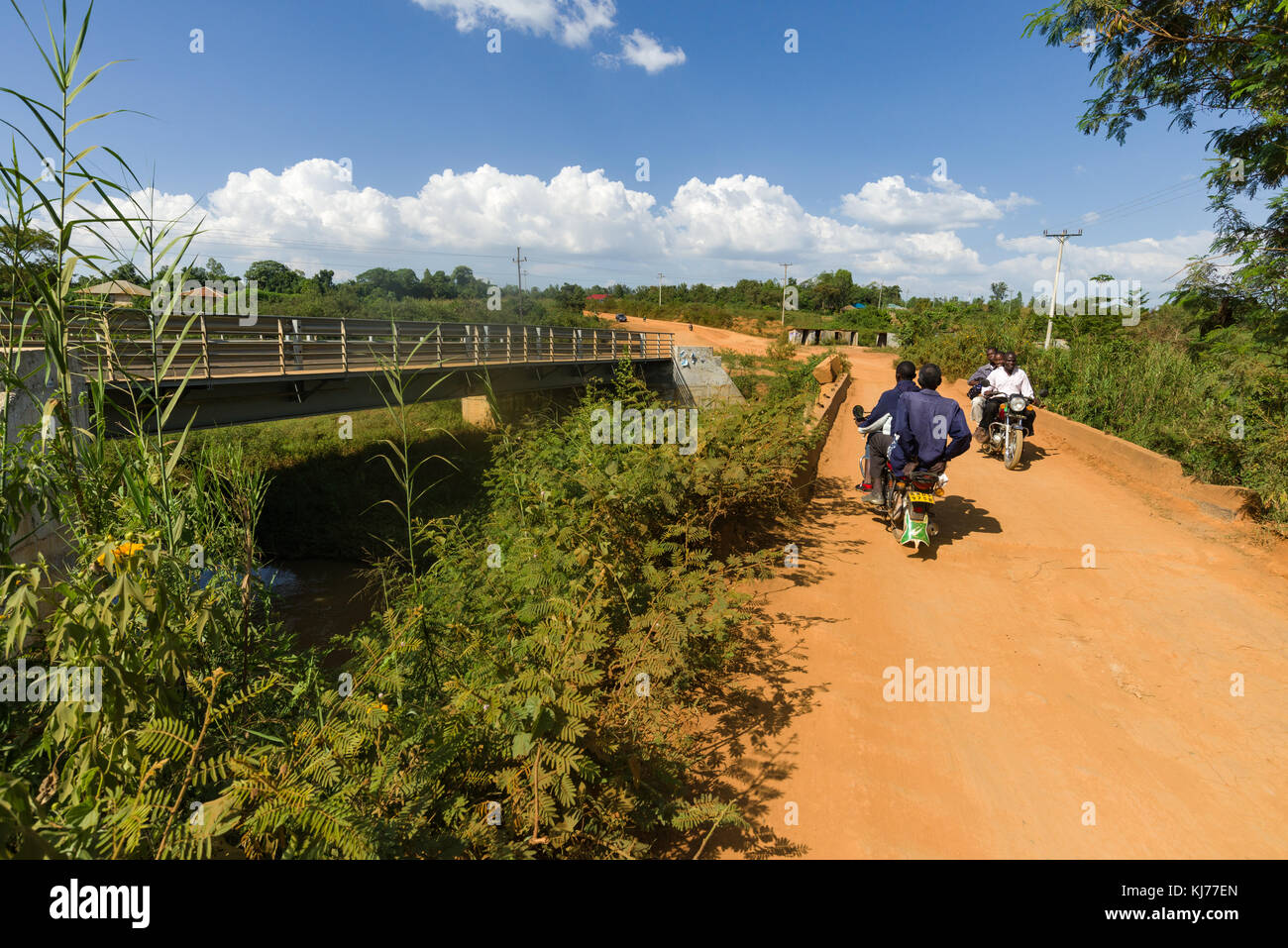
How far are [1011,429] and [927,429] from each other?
4.32 metres

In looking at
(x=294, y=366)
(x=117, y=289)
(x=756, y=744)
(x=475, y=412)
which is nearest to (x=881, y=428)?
(x=756, y=744)

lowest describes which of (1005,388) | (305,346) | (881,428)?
(881,428)

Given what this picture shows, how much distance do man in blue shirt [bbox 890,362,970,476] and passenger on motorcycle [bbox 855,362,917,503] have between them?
149 mm

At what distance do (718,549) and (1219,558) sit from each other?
185 inches

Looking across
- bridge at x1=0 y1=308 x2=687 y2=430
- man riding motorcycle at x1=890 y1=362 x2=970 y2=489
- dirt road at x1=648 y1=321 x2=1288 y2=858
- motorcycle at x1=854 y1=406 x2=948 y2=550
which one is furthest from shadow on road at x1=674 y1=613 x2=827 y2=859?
bridge at x1=0 y1=308 x2=687 y2=430

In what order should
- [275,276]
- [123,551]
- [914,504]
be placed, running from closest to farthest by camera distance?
[123,551] → [914,504] → [275,276]

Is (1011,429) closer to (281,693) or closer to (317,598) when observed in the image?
(281,693)

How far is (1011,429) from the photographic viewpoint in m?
8.98

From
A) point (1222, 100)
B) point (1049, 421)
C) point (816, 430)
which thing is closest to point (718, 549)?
point (816, 430)

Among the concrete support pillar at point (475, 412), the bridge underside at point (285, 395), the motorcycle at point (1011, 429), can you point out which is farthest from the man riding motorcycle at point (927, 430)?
the concrete support pillar at point (475, 412)

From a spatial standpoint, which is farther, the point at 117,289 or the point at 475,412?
the point at 475,412

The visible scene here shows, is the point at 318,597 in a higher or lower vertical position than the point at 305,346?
lower

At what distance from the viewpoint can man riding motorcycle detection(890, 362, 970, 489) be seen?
5.64m
